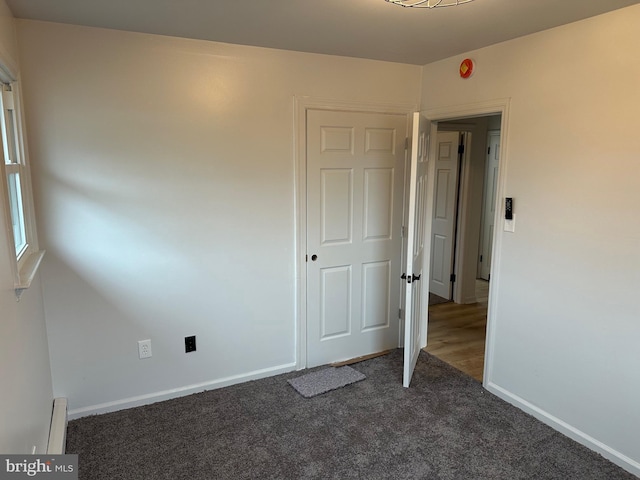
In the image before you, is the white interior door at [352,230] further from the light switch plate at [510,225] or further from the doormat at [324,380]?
the light switch plate at [510,225]

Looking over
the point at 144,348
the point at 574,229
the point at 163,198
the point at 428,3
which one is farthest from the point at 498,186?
the point at 144,348

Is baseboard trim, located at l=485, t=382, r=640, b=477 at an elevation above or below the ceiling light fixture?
below

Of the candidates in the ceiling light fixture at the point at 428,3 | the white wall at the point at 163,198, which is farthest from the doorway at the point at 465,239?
the ceiling light fixture at the point at 428,3

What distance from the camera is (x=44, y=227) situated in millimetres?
2377

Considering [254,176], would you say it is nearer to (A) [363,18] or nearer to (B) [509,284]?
(A) [363,18]

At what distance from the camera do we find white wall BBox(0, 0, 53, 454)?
4.59 feet

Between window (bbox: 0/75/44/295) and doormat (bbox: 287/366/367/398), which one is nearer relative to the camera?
window (bbox: 0/75/44/295)

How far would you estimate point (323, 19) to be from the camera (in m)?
2.19

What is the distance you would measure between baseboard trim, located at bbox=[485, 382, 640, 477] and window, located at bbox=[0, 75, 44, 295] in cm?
276

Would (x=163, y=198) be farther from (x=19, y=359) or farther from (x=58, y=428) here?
(x=58, y=428)

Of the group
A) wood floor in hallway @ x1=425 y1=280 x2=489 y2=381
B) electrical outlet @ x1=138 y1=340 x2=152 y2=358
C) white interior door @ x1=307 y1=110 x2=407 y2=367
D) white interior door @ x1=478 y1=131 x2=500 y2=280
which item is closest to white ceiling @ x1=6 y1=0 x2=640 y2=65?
white interior door @ x1=307 y1=110 x2=407 y2=367

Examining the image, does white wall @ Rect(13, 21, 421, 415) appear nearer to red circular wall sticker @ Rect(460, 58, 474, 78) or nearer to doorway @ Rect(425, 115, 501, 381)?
red circular wall sticker @ Rect(460, 58, 474, 78)

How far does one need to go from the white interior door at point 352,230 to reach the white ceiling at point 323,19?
0.64 m

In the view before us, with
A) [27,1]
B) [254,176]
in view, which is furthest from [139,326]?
[27,1]
